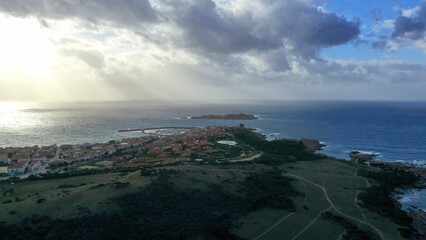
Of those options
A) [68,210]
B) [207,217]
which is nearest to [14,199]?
[68,210]

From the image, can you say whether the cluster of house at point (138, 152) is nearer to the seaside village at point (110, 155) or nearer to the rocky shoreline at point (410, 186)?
the seaside village at point (110, 155)

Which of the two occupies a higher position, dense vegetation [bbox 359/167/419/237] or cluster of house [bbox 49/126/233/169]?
cluster of house [bbox 49/126/233/169]

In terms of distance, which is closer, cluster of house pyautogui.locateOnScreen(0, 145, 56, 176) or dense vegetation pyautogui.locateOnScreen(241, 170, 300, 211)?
dense vegetation pyautogui.locateOnScreen(241, 170, 300, 211)

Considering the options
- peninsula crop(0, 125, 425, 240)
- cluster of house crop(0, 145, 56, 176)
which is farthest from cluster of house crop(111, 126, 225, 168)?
cluster of house crop(0, 145, 56, 176)

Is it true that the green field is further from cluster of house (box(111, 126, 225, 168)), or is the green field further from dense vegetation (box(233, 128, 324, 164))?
cluster of house (box(111, 126, 225, 168))

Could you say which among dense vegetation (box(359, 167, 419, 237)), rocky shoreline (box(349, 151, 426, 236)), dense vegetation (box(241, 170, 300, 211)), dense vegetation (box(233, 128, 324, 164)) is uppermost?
dense vegetation (box(241, 170, 300, 211))

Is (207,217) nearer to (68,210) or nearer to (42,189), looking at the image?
(68,210)

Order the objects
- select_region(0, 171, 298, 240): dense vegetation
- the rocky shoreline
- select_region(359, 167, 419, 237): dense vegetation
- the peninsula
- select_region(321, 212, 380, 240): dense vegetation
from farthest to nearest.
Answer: select_region(359, 167, 419, 237): dense vegetation → the rocky shoreline → select_region(321, 212, 380, 240): dense vegetation → the peninsula → select_region(0, 171, 298, 240): dense vegetation

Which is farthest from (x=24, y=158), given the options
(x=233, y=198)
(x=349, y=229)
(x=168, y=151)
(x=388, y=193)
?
(x=388, y=193)
